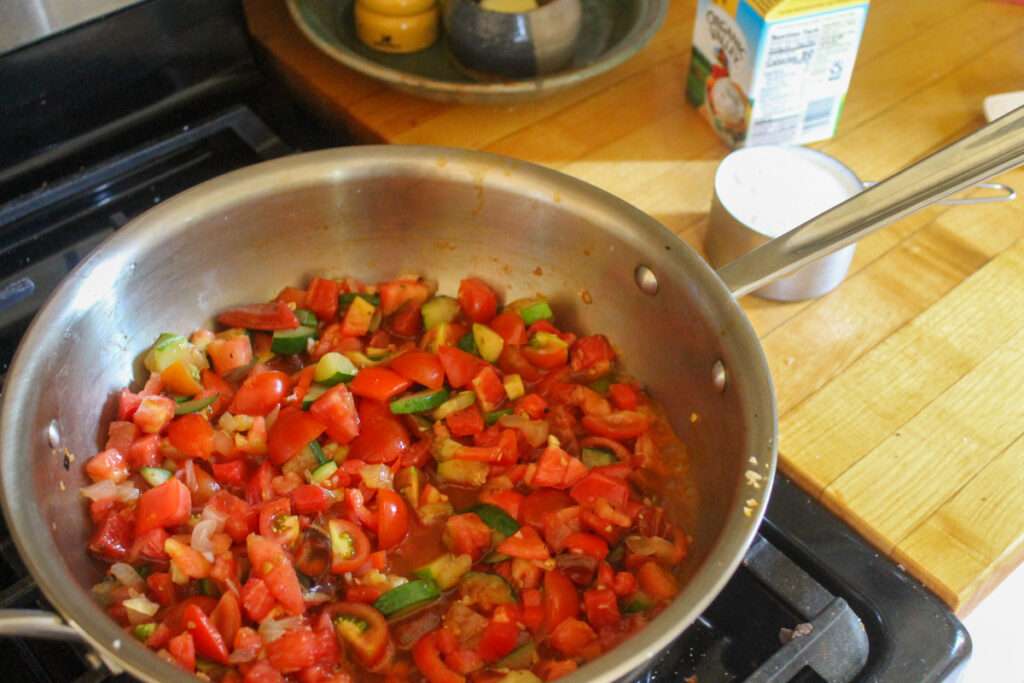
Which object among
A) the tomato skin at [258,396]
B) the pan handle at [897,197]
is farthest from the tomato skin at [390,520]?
the pan handle at [897,197]

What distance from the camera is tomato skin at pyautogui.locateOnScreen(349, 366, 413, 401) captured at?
118 centimetres

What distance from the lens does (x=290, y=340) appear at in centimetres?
125

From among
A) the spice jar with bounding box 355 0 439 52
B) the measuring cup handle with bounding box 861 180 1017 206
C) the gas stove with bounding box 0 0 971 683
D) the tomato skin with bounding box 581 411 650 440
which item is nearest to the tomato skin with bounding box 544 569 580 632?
the gas stove with bounding box 0 0 971 683

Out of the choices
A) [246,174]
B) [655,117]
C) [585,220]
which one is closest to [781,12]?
[655,117]

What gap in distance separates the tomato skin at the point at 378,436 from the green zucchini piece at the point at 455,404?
0.05 metres

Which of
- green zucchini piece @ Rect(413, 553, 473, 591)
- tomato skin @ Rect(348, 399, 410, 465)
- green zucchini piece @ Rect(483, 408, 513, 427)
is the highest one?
tomato skin @ Rect(348, 399, 410, 465)

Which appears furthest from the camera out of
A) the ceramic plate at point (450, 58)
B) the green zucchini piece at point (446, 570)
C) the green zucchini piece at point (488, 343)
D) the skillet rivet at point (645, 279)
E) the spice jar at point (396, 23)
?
the spice jar at point (396, 23)

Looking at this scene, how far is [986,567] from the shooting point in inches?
40.1

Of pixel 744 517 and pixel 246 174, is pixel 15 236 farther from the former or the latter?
pixel 744 517

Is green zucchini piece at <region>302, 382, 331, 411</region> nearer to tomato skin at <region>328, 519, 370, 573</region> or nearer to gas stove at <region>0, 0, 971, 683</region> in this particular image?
tomato skin at <region>328, 519, 370, 573</region>

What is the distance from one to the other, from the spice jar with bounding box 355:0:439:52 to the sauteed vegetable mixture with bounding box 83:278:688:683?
51 cm

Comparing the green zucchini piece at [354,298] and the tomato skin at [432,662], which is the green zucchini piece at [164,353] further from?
the tomato skin at [432,662]

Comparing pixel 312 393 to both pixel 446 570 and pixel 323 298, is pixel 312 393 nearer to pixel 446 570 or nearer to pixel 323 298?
pixel 323 298

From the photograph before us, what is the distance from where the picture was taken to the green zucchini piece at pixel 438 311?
1.29 m
